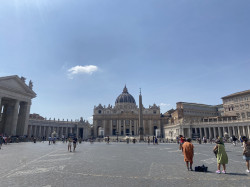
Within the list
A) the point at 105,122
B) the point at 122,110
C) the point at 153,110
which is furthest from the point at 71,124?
the point at 153,110

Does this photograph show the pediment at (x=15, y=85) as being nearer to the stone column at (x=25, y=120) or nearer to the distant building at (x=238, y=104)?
the stone column at (x=25, y=120)

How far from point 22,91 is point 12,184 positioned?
3908 cm

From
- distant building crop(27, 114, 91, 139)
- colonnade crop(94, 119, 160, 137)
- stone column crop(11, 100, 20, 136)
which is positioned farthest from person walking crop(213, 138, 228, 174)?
colonnade crop(94, 119, 160, 137)

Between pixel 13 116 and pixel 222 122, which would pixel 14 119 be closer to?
pixel 13 116

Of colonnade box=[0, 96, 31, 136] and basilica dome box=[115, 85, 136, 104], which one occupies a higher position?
basilica dome box=[115, 85, 136, 104]

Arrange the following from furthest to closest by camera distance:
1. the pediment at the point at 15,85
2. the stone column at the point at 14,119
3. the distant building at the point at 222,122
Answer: the distant building at the point at 222,122 < the stone column at the point at 14,119 < the pediment at the point at 15,85

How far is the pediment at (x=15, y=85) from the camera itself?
35.3 m

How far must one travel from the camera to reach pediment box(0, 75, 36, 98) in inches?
1389

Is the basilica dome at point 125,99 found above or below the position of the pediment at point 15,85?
above

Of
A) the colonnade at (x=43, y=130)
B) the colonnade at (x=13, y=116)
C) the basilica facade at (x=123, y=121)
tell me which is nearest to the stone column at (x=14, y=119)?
the colonnade at (x=13, y=116)

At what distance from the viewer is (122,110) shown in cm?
11338

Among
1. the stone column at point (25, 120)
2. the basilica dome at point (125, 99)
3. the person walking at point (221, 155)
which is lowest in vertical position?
the person walking at point (221, 155)

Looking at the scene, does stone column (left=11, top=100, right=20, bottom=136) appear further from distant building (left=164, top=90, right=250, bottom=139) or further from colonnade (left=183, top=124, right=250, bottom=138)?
colonnade (left=183, top=124, right=250, bottom=138)

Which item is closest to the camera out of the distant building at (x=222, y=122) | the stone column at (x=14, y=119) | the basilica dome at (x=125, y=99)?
the stone column at (x=14, y=119)
